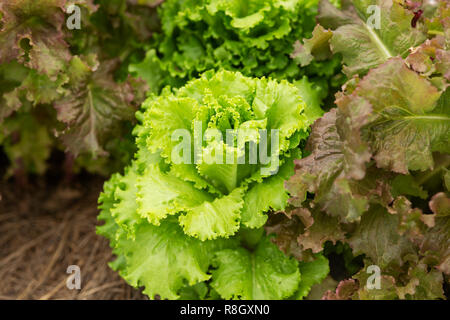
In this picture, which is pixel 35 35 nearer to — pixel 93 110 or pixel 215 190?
pixel 93 110

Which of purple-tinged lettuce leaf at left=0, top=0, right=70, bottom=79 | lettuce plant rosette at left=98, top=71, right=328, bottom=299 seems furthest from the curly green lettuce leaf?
purple-tinged lettuce leaf at left=0, top=0, right=70, bottom=79

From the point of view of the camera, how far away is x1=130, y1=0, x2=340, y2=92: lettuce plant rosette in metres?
2.15

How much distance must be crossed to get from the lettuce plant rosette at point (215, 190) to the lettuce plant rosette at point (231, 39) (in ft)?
0.93

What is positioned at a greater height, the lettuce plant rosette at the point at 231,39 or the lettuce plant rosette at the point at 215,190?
the lettuce plant rosette at the point at 231,39

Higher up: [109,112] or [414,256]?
[109,112]

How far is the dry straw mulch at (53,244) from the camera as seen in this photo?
2.41 metres

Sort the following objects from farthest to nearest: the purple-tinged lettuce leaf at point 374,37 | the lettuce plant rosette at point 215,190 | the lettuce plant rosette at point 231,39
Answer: the lettuce plant rosette at point 231,39
the purple-tinged lettuce leaf at point 374,37
the lettuce plant rosette at point 215,190

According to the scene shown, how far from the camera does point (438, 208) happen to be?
1677mm

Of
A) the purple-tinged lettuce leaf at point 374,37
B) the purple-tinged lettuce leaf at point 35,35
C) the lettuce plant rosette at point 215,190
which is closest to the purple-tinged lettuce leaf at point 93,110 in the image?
the purple-tinged lettuce leaf at point 35,35

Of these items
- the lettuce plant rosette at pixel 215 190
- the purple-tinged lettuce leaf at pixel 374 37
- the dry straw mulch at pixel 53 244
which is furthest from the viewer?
the dry straw mulch at pixel 53 244

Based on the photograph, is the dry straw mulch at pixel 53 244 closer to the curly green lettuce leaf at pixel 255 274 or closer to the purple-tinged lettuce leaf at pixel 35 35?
the curly green lettuce leaf at pixel 255 274

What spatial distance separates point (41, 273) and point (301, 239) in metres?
1.39

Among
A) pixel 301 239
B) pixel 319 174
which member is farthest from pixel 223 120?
pixel 301 239
